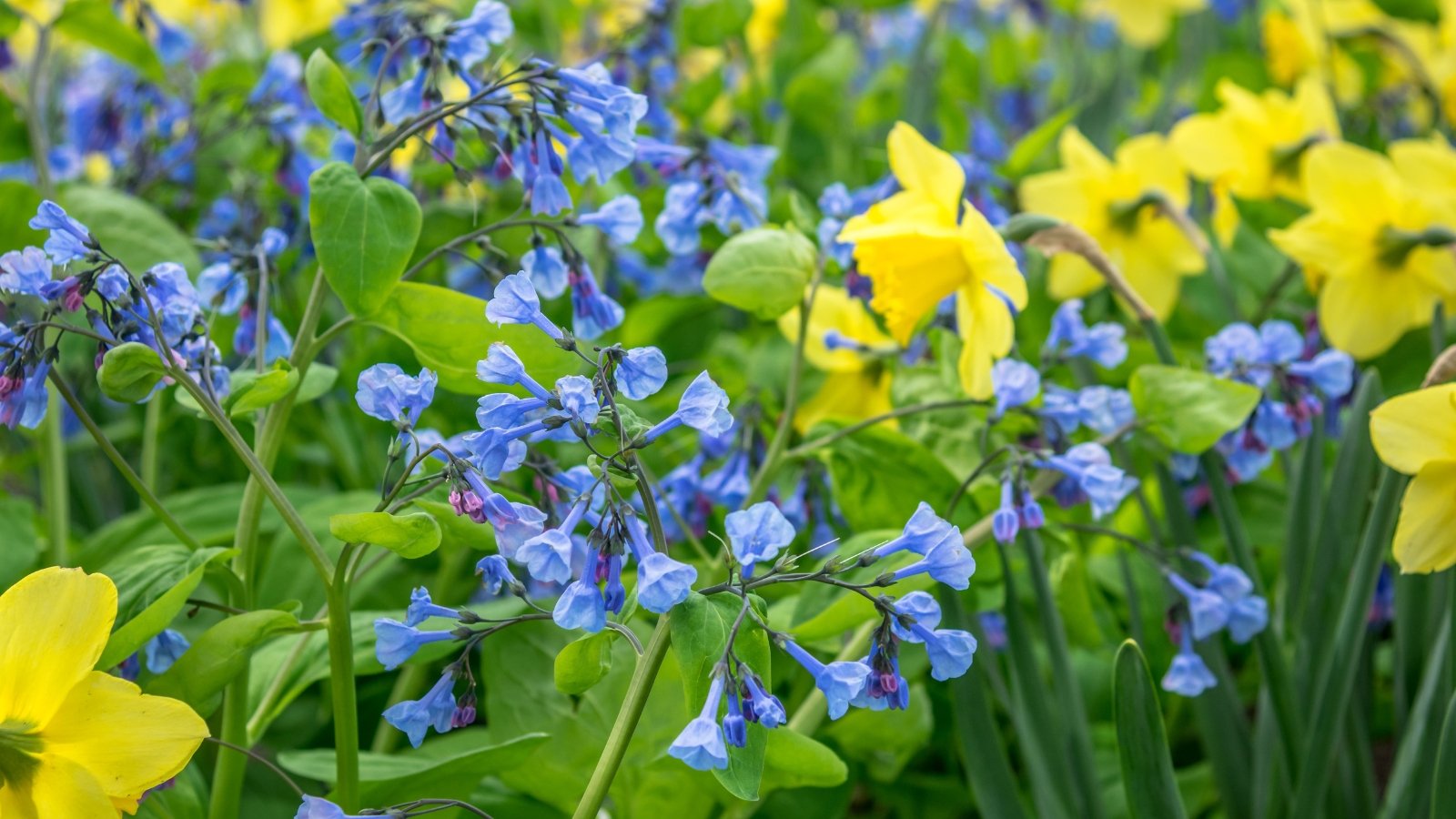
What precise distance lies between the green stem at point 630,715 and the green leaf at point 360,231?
0.27 meters

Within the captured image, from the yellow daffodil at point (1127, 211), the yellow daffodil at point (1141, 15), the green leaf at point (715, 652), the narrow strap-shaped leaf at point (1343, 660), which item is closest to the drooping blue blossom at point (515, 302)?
the green leaf at point (715, 652)

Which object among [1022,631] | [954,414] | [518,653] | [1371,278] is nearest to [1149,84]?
[1371,278]

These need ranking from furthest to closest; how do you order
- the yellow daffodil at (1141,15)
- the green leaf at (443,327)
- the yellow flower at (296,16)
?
the yellow flower at (296,16) → the yellow daffodil at (1141,15) → the green leaf at (443,327)

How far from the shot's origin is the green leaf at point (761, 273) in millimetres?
896

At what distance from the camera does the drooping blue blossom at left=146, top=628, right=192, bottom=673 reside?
2.80ft

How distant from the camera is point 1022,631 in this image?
95cm

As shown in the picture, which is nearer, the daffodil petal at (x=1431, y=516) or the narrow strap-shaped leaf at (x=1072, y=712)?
the daffodil petal at (x=1431, y=516)

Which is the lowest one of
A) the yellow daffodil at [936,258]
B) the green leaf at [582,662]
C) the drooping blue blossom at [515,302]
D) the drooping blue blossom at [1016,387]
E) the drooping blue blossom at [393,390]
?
the drooping blue blossom at [1016,387]

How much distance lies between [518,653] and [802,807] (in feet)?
1.00

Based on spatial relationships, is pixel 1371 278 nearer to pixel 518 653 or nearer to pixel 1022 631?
pixel 1022 631

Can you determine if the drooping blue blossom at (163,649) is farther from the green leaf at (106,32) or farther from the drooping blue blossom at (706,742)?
the green leaf at (106,32)

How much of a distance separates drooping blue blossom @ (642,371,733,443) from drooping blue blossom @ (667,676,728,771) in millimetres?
124

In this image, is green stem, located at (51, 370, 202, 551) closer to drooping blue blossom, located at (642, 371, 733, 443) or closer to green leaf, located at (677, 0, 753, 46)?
drooping blue blossom, located at (642, 371, 733, 443)

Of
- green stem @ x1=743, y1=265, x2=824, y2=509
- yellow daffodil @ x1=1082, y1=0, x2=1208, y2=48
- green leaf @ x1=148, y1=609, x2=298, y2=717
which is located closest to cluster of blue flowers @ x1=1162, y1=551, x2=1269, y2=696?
green stem @ x1=743, y1=265, x2=824, y2=509
